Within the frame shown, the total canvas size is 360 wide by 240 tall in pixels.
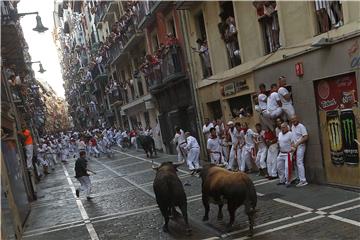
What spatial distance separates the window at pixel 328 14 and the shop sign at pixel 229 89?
16.9 feet

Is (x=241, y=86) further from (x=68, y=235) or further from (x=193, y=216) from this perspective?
(x=68, y=235)

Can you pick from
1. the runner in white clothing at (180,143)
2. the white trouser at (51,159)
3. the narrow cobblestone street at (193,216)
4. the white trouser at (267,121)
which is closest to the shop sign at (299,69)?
the white trouser at (267,121)

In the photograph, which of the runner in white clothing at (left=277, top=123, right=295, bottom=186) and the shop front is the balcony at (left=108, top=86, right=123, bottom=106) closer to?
the shop front

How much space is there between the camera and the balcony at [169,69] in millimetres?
20672

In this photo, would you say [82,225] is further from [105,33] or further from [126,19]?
[105,33]

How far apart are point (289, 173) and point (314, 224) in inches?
147

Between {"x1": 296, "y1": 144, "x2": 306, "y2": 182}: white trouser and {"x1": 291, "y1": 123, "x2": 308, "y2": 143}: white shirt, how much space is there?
23 centimetres

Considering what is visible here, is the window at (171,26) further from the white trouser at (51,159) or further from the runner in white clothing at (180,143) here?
the white trouser at (51,159)

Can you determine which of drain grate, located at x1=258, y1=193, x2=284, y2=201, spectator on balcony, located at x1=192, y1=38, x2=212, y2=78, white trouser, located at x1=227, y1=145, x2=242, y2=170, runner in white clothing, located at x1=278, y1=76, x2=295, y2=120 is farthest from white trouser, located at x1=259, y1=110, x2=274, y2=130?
spectator on balcony, located at x1=192, y1=38, x2=212, y2=78

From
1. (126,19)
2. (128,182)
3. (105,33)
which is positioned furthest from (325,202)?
(105,33)

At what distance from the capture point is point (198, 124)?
19.9 meters

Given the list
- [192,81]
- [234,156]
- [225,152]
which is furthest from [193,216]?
[192,81]

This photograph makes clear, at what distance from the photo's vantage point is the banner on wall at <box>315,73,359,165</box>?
33.3ft

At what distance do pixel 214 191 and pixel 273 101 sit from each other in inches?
178
